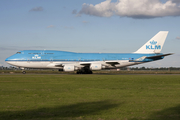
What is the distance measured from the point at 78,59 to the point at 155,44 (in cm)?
1840

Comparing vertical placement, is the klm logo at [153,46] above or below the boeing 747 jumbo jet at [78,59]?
above

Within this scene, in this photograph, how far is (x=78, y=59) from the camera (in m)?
46.5

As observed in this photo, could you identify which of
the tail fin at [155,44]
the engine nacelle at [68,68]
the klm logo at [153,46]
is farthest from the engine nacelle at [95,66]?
the klm logo at [153,46]

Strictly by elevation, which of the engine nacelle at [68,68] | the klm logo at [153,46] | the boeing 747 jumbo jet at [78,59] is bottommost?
the engine nacelle at [68,68]

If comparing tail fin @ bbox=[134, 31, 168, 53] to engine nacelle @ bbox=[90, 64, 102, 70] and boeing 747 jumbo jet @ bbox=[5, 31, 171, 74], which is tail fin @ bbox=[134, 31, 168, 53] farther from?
engine nacelle @ bbox=[90, 64, 102, 70]

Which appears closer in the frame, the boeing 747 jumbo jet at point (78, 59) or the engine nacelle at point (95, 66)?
the engine nacelle at point (95, 66)

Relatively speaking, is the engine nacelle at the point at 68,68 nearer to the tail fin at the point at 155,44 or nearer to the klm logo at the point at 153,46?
the tail fin at the point at 155,44

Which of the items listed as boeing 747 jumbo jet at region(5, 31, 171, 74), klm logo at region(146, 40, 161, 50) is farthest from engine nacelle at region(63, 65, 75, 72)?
klm logo at region(146, 40, 161, 50)

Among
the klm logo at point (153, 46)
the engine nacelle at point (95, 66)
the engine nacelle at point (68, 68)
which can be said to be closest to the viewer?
the engine nacelle at point (68, 68)

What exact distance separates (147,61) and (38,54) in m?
24.1

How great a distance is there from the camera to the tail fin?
1989 inches

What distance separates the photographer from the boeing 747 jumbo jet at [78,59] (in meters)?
45.0

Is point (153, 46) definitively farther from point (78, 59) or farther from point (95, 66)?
point (78, 59)

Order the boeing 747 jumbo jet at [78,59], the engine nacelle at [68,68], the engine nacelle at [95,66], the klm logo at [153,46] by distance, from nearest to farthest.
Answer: the engine nacelle at [68,68] → the engine nacelle at [95,66] → the boeing 747 jumbo jet at [78,59] → the klm logo at [153,46]
